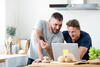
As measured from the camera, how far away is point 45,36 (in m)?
3.65

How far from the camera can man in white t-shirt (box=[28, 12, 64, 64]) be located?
11.3 ft

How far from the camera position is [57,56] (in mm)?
3123

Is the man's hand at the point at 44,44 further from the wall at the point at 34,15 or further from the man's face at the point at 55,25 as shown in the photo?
the wall at the point at 34,15

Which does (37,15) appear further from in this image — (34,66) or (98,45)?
(34,66)

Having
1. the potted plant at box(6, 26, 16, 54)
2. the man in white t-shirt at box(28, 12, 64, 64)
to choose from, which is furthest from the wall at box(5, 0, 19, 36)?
the man in white t-shirt at box(28, 12, 64, 64)

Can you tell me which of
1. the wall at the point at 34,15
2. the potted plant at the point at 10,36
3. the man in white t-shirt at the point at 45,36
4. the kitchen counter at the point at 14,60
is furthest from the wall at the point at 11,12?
the man in white t-shirt at the point at 45,36

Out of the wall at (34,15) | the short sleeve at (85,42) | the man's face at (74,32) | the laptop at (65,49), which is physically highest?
the wall at (34,15)

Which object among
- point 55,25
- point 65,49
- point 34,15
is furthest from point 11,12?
point 65,49

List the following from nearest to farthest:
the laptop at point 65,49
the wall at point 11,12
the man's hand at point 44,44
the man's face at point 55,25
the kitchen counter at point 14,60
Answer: the laptop at point 65,49 < the man's hand at point 44,44 < the man's face at point 55,25 < the kitchen counter at point 14,60 < the wall at point 11,12

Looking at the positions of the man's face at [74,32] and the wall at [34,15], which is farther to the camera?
the wall at [34,15]

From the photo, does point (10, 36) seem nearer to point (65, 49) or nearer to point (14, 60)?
point (14, 60)

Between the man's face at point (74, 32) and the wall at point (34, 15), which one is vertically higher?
the wall at point (34, 15)

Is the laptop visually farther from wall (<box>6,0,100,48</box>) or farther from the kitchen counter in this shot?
wall (<box>6,0,100,48</box>)

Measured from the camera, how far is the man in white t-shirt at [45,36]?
3.45m
